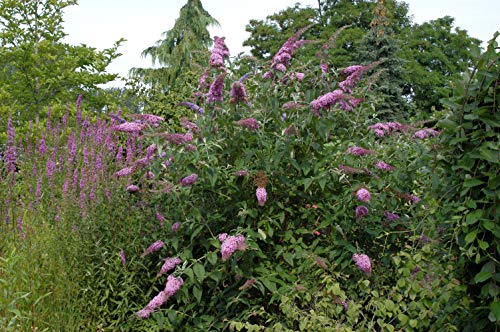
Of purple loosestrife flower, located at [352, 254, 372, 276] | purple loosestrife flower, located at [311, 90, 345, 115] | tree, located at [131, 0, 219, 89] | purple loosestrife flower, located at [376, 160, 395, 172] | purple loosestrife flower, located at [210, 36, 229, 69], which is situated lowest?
purple loosestrife flower, located at [352, 254, 372, 276]

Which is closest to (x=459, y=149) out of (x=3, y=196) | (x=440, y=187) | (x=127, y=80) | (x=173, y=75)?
(x=440, y=187)

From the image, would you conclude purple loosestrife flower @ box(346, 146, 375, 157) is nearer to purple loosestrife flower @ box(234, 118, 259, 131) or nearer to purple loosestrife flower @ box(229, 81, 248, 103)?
purple loosestrife flower @ box(234, 118, 259, 131)

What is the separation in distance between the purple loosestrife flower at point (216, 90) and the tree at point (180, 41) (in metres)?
17.8

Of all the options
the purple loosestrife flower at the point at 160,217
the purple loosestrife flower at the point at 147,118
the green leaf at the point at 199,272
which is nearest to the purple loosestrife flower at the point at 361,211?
the green leaf at the point at 199,272

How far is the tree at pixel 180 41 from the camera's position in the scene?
70.3 ft

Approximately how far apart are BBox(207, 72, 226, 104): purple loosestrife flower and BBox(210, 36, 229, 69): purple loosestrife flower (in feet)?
0.69

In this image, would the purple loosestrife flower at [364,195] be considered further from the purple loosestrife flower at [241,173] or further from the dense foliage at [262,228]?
the purple loosestrife flower at [241,173]

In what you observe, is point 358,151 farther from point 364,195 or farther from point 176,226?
point 176,226

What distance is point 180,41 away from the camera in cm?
2192

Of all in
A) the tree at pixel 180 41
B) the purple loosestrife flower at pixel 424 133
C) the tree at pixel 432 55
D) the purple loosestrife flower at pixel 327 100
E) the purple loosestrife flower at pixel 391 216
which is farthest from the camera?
the tree at pixel 432 55

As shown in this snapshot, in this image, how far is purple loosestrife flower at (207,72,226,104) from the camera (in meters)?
3.81

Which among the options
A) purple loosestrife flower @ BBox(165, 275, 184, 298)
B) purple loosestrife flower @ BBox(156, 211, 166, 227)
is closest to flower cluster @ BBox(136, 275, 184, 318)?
purple loosestrife flower @ BBox(165, 275, 184, 298)

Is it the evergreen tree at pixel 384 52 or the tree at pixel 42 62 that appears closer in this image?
the tree at pixel 42 62

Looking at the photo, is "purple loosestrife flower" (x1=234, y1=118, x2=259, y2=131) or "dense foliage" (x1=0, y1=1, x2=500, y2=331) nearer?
"dense foliage" (x1=0, y1=1, x2=500, y2=331)
